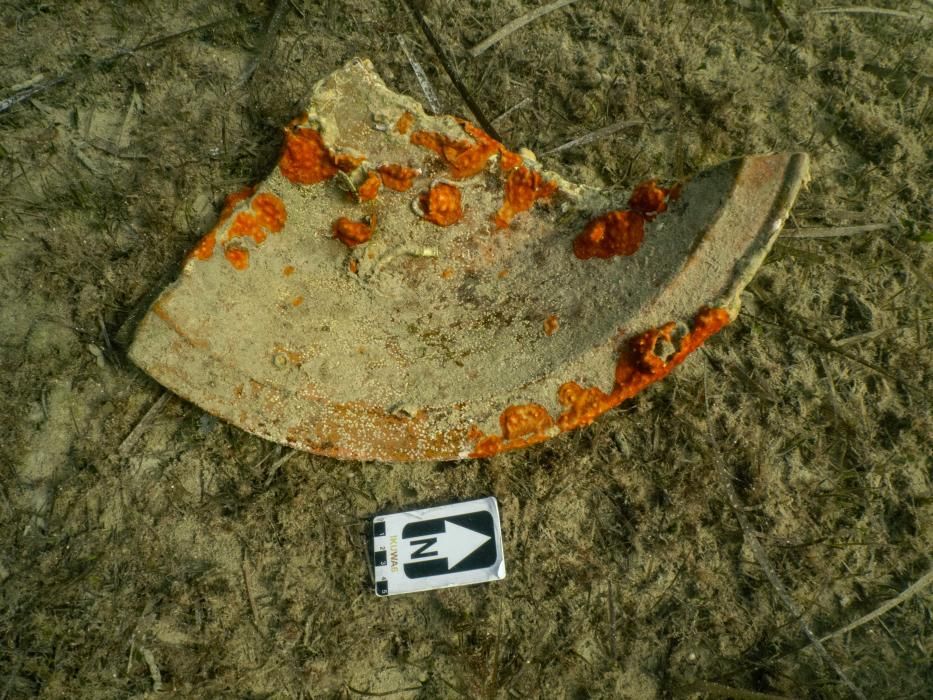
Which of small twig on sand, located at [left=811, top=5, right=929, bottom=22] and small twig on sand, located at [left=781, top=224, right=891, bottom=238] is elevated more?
small twig on sand, located at [left=811, top=5, right=929, bottom=22]

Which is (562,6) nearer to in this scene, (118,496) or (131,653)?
(118,496)

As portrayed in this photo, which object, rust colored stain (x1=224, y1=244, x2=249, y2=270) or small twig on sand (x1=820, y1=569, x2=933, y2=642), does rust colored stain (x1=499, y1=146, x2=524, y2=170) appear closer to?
rust colored stain (x1=224, y1=244, x2=249, y2=270)

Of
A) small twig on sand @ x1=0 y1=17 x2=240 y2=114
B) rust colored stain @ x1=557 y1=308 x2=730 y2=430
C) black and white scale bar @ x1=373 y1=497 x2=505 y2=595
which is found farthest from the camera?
small twig on sand @ x1=0 y1=17 x2=240 y2=114

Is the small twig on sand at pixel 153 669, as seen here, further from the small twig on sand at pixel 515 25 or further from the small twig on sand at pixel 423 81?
the small twig on sand at pixel 515 25

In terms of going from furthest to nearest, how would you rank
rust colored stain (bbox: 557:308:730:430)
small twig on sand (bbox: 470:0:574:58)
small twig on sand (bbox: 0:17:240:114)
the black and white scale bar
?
1. small twig on sand (bbox: 470:0:574:58)
2. small twig on sand (bbox: 0:17:240:114)
3. the black and white scale bar
4. rust colored stain (bbox: 557:308:730:430)

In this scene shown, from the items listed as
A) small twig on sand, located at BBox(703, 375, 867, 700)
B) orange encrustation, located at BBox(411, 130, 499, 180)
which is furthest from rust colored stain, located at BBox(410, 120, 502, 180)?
small twig on sand, located at BBox(703, 375, 867, 700)

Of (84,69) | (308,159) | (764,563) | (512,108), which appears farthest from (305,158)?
(764,563)

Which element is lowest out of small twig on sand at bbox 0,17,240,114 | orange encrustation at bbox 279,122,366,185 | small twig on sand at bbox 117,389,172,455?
small twig on sand at bbox 117,389,172,455
